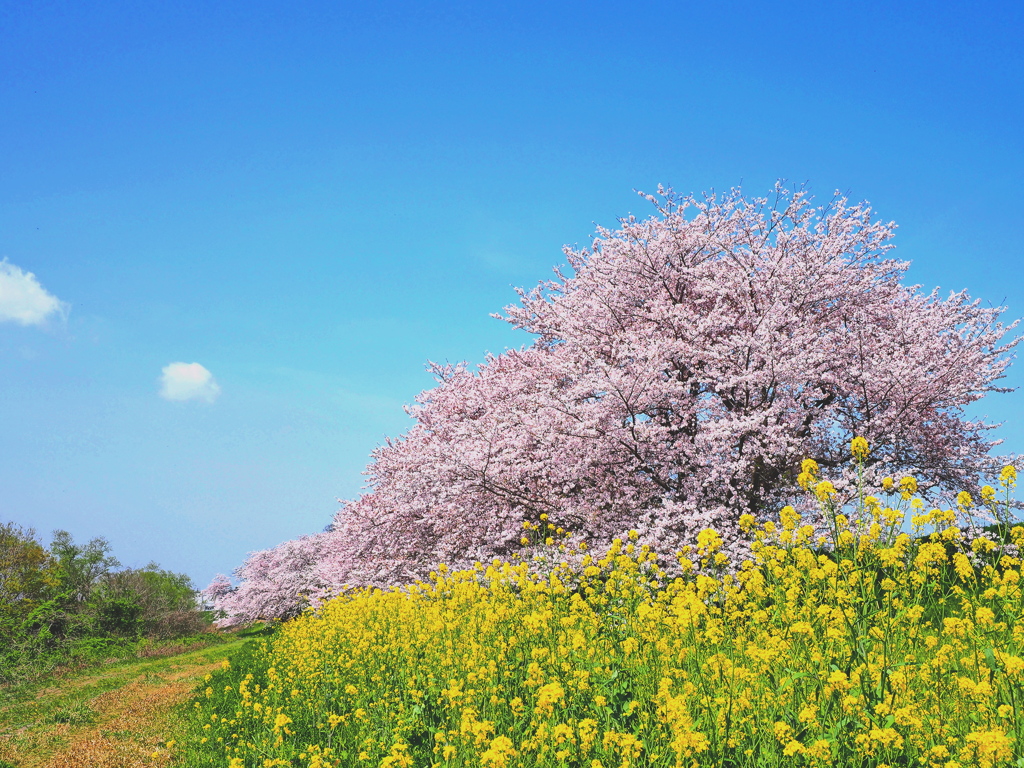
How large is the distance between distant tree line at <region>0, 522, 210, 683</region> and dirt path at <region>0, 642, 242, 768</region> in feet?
14.1

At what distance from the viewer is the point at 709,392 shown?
41.5 feet

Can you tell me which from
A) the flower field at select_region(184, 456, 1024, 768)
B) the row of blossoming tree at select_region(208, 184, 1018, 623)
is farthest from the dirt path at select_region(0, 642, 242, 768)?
the row of blossoming tree at select_region(208, 184, 1018, 623)

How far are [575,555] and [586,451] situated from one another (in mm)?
2025

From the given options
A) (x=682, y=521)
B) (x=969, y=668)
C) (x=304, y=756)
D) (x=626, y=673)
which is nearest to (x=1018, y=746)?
(x=969, y=668)

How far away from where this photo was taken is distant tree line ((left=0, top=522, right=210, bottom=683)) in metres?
23.1

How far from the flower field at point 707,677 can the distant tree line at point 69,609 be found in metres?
19.6

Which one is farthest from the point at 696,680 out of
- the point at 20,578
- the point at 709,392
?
the point at 20,578

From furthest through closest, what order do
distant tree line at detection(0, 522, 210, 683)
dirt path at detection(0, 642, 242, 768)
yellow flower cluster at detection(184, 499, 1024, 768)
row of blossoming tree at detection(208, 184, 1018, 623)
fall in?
1. distant tree line at detection(0, 522, 210, 683)
2. row of blossoming tree at detection(208, 184, 1018, 623)
3. dirt path at detection(0, 642, 242, 768)
4. yellow flower cluster at detection(184, 499, 1024, 768)

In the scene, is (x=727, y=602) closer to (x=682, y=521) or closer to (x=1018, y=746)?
(x=1018, y=746)

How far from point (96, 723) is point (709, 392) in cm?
1320

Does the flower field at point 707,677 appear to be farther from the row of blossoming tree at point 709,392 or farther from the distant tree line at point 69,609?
the distant tree line at point 69,609

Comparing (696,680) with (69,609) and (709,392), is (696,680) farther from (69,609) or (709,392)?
(69,609)

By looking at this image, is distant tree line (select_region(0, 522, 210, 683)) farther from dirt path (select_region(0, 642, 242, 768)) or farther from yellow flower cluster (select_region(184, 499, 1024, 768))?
yellow flower cluster (select_region(184, 499, 1024, 768))

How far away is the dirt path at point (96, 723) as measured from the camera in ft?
29.5
